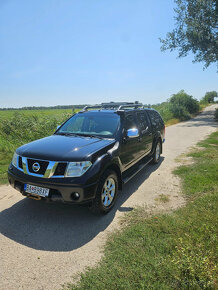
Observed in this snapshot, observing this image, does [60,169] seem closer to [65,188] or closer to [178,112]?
[65,188]

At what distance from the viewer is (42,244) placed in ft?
8.90

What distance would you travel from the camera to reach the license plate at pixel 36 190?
2.94 metres

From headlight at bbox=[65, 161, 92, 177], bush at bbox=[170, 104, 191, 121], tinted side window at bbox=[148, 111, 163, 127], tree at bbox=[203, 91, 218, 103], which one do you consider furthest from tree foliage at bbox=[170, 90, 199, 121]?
tree at bbox=[203, 91, 218, 103]

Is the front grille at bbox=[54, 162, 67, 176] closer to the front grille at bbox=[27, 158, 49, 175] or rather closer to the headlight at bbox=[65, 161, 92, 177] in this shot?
the headlight at bbox=[65, 161, 92, 177]

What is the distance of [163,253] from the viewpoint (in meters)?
2.44

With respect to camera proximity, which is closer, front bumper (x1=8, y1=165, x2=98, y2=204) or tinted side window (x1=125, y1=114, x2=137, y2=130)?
front bumper (x1=8, y1=165, x2=98, y2=204)

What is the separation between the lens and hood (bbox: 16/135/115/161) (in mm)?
2963

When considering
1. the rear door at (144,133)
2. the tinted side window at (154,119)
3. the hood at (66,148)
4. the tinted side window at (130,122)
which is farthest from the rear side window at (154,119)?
the hood at (66,148)

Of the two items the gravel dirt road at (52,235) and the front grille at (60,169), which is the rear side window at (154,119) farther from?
the front grille at (60,169)

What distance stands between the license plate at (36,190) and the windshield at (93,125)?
1.45 meters

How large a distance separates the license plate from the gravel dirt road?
56 cm

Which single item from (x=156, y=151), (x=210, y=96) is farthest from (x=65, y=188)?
(x=210, y=96)

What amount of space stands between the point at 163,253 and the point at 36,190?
6.53 feet

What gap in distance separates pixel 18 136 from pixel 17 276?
745 centimetres
